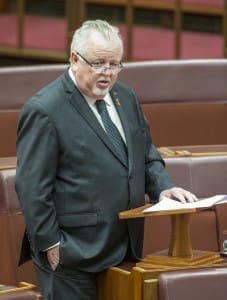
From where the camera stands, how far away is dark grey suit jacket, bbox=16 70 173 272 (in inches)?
52.2

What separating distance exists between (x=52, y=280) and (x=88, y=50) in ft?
0.90

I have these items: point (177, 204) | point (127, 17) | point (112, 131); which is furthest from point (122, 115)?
point (127, 17)

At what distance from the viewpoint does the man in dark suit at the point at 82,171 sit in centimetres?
132

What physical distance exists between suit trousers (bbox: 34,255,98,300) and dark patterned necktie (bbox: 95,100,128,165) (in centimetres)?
15

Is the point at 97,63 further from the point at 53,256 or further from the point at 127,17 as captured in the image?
the point at 127,17

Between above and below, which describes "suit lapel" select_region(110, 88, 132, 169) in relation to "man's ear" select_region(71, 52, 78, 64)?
below

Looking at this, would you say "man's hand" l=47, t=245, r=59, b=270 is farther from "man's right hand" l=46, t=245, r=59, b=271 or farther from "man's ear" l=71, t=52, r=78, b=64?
"man's ear" l=71, t=52, r=78, b=64

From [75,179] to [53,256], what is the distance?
9 cm

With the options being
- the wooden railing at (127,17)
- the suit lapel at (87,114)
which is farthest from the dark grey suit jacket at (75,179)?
the wooden railing at (127,17)

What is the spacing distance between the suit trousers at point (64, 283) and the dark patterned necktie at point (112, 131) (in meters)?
0.15

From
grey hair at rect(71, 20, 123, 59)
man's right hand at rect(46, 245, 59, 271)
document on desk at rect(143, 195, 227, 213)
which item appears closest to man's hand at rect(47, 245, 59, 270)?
man's right hand at rect(46, 245, 59, 271)

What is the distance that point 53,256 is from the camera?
134 centimetres

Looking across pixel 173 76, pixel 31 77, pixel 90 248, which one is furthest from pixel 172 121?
pixel 90 248

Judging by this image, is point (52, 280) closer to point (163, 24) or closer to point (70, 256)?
point (70, 256)
